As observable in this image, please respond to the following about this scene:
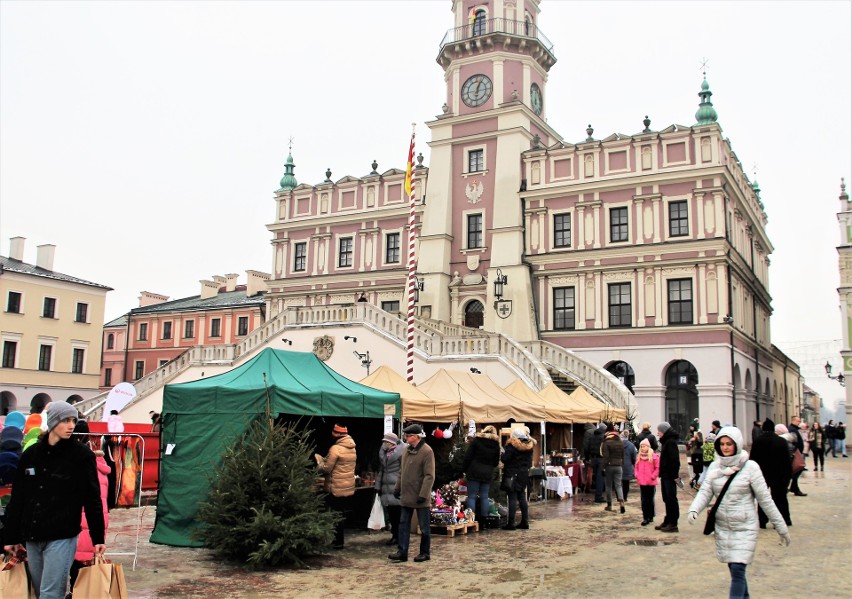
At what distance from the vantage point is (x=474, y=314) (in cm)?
4028

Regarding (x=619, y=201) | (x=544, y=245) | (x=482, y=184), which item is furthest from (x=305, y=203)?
(x=619, y=201)

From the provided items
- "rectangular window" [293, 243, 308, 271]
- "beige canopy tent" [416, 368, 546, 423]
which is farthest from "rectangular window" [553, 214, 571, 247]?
"beige canopy tent" [416, 368, 546, 423]

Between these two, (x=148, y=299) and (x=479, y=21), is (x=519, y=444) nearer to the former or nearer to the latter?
(x=479, y=21)

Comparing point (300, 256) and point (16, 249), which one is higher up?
point (16, 249)

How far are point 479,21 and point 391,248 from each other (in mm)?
13197

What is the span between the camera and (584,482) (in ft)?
72.5

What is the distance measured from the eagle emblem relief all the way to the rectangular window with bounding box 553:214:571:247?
14.1 ft

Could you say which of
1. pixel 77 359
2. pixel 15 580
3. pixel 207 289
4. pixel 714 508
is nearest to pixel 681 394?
pixel 714 508

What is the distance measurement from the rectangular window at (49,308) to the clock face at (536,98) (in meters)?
33.9

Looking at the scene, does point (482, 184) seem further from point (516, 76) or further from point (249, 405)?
point (249, 405)

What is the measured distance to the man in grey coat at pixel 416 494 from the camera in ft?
37.9

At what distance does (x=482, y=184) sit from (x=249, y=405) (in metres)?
30.2

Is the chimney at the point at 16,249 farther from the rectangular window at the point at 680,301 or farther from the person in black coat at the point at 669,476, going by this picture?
the person in black coat at the point at 669,476

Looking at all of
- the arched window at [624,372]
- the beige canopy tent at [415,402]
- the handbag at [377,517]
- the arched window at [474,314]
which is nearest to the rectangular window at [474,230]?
the arched window at [474,314]
